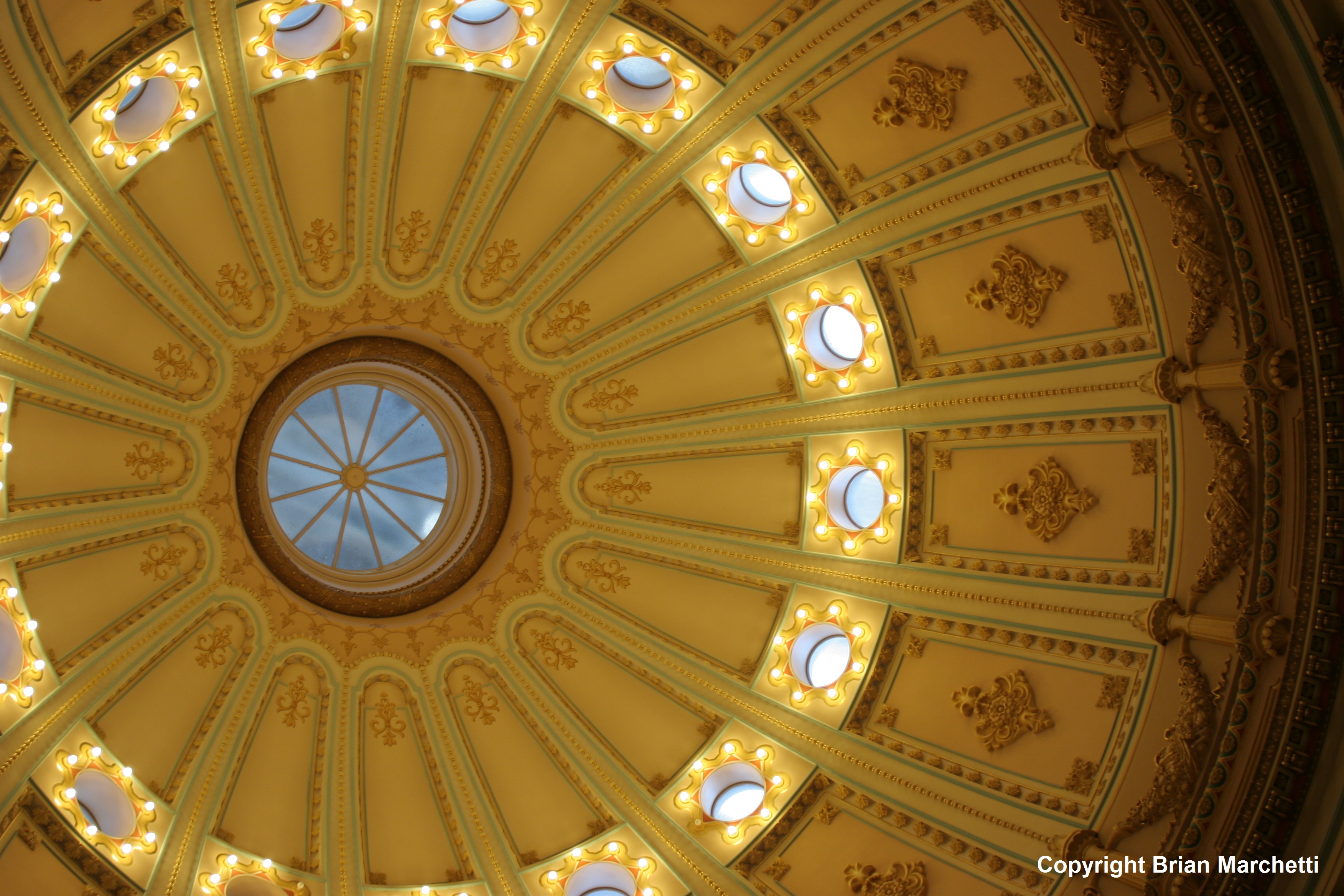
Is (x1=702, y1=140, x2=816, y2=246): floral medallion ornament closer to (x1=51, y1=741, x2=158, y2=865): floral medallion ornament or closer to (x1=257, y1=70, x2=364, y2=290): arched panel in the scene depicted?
(x1=257, y1=70, x2=364, y2=290): arched panel

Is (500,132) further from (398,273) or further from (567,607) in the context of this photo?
(567,607)

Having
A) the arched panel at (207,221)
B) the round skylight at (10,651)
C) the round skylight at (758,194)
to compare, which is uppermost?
the round skylight at (758,194)

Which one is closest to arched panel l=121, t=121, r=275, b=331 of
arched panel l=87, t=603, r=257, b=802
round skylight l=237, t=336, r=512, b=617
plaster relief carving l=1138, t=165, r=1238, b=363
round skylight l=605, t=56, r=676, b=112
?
round skylight l=237, t=336, r=512, b=617

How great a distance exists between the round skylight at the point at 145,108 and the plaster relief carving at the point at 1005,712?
42.7ft

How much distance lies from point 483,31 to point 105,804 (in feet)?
39.5

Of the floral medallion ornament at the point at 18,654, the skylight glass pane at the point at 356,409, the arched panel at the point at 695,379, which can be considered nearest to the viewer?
the floral medallion ornament at the point at 18,654

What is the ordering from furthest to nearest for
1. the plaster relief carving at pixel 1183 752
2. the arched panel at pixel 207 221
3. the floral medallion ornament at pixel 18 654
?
the arched panel at pixel 207 221 < the floral medallion ornament at pixel 18 654 < the plaster relief carving at pixel 1183 752

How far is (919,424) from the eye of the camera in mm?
13781

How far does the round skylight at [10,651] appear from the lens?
13547 millimetres

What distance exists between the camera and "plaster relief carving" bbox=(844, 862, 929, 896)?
12922mm

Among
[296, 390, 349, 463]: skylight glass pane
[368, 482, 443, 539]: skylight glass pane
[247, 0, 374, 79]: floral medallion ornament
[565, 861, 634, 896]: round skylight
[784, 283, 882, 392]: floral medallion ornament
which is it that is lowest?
[565, 861, 634, 896]: round skylight

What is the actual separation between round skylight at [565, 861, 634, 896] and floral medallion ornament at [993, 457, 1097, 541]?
7750mm

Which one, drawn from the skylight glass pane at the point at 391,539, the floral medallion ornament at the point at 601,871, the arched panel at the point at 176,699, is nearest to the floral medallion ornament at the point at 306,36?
the skylight glass pane at the point at 391,539

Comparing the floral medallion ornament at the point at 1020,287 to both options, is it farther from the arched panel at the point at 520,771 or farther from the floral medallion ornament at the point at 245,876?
the floral medallion ornament at the point at 245,876
